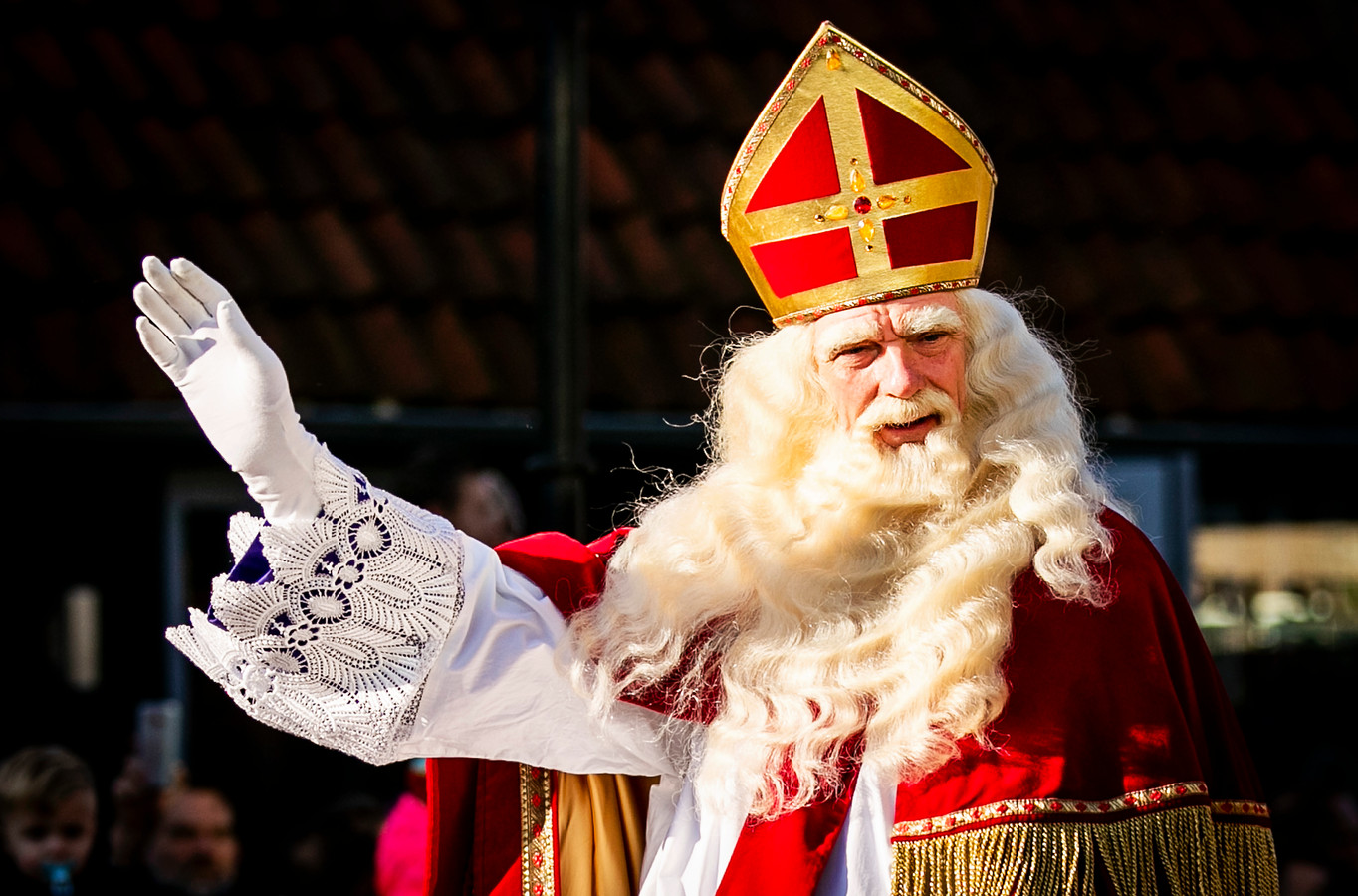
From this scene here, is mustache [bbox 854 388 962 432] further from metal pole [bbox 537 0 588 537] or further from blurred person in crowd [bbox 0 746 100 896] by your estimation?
blurred person in crowd [bbox 0 746 100 896]

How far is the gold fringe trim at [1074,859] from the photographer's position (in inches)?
94.3

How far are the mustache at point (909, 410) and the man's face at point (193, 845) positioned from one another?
2257mm

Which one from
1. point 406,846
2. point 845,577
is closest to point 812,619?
point 845,577

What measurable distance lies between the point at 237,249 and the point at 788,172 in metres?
2.42

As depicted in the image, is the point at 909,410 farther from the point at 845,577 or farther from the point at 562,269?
the point at 562,269

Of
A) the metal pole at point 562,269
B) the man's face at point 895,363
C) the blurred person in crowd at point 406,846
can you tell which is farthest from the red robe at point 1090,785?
the blurred person in crowd at point 406,846

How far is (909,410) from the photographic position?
2.72 m

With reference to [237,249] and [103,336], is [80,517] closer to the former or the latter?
[103,336]

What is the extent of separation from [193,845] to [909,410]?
236cm

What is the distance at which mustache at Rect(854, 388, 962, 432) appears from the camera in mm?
2721

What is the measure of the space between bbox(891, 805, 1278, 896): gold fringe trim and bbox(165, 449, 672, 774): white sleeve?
22.1 inches

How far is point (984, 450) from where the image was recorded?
110 inches

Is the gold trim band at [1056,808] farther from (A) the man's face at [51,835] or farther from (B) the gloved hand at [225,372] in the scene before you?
(A) the man's face at [51,835]

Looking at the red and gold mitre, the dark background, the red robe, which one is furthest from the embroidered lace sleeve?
the dark background
